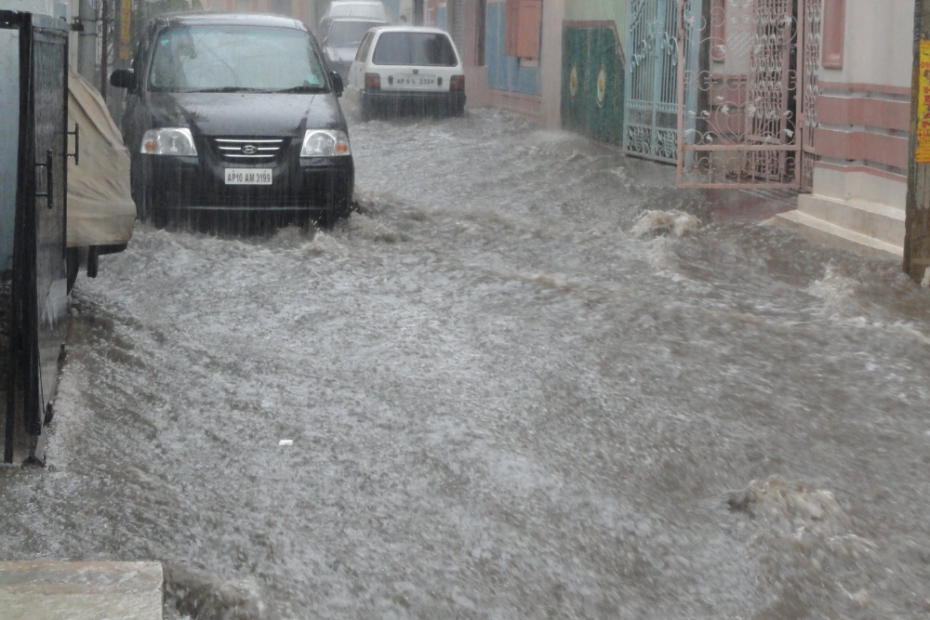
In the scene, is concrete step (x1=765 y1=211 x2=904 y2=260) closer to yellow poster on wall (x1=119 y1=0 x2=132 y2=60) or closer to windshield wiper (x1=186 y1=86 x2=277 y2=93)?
windshield wiper (x1=186 y1=86 x2=277 y2=93)

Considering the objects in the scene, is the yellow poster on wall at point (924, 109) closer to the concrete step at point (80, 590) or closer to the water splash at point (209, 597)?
the water splash at point (209, 597)

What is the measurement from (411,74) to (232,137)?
12.1 metres

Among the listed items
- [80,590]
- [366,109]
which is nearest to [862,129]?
[80,590]

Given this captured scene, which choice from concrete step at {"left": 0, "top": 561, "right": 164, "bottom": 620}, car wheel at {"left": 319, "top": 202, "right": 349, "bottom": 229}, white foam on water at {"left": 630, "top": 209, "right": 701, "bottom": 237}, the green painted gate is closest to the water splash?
concrete step at {"left": 0, "top": 561, "right": 164, "bottom": 620}

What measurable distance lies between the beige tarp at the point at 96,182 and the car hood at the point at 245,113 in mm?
2182

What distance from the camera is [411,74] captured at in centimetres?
2116

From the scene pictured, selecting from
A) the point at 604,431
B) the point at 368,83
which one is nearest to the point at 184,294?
the point at 604,431

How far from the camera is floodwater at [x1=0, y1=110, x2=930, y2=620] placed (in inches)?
153

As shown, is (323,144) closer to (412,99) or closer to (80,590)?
(80,590)

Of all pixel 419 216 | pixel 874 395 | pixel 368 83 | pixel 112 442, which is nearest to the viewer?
pixel 112 442

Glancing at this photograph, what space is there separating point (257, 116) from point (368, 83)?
12.0 m

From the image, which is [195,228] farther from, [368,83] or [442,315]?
[368,83]

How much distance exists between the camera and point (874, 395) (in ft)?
19.5

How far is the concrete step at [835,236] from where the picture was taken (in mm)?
8906
